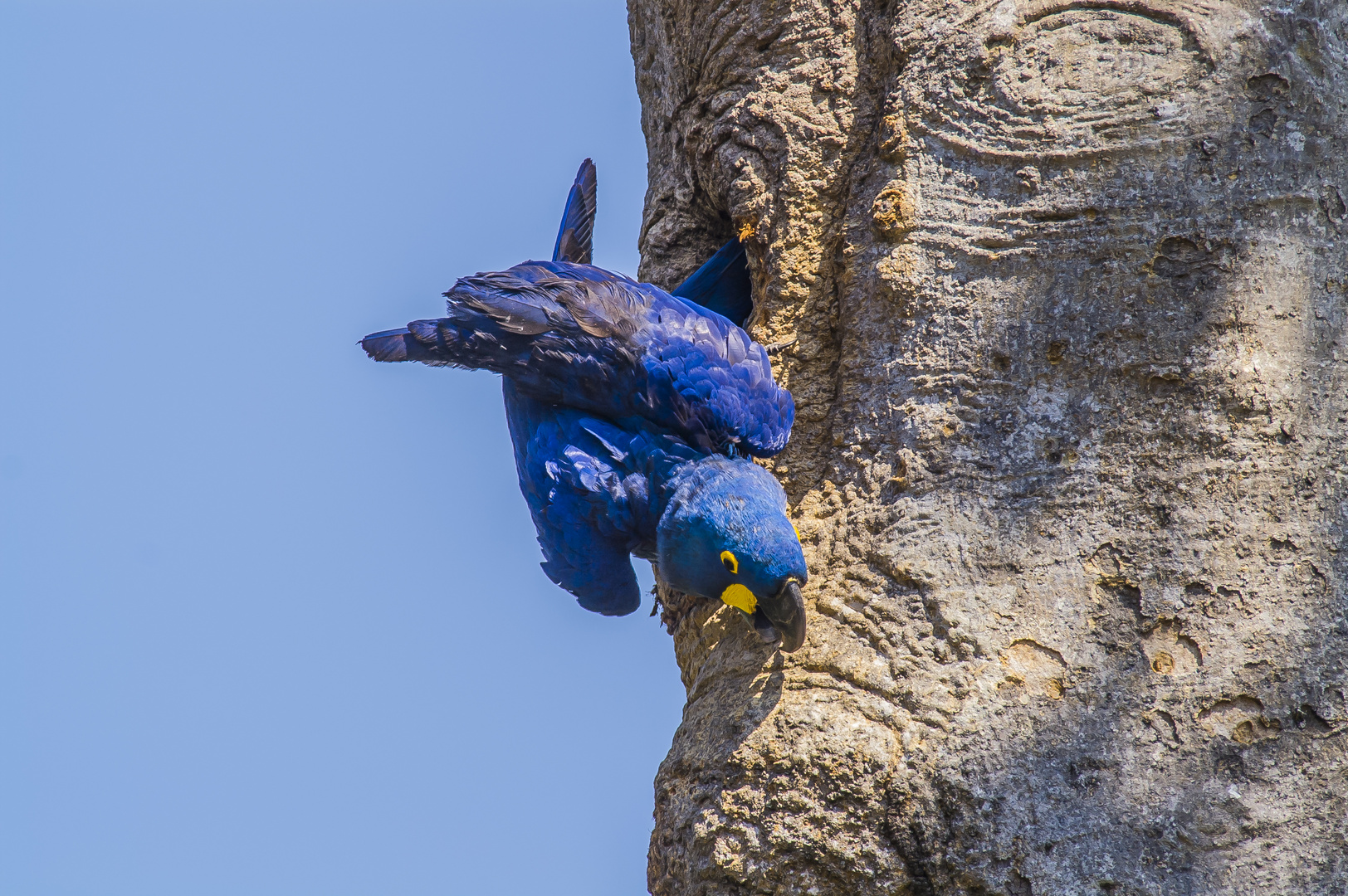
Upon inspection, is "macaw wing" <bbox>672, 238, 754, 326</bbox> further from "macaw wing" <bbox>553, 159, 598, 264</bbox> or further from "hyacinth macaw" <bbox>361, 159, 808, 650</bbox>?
"macaw wing" <bbox>553, 159, 598, 264</bbox>

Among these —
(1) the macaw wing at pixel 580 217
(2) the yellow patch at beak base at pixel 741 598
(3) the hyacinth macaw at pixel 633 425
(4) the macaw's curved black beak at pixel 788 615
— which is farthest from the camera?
(1) the macaw wing at pixel 580 217

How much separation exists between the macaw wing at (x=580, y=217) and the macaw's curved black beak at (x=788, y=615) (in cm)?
181

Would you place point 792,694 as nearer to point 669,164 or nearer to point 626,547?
point 626,547

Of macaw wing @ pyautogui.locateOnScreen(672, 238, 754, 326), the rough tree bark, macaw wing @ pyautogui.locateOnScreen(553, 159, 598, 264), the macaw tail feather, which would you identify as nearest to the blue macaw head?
the rough tree bark

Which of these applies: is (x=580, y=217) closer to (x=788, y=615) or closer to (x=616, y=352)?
(x=616, y=352)

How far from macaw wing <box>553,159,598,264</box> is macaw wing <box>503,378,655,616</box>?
28.5 inches

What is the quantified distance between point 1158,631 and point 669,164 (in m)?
2.48

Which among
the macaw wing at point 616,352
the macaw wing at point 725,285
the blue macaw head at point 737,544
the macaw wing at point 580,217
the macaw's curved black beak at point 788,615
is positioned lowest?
the macaw's curved black beak at point 788,615

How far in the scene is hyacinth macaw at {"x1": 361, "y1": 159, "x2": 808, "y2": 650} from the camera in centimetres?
307

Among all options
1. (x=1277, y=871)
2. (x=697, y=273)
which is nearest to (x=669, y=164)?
(x=697, y=273)

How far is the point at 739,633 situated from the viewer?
3.12 meters

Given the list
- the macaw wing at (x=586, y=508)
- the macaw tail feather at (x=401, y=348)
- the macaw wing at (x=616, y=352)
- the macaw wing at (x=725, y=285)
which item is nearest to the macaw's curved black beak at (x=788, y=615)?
the macaw wing at (x=616, y=352)

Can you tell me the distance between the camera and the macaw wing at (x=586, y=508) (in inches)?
136

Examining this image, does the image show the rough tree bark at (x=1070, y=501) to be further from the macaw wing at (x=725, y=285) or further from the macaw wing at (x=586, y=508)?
the macaw wing at (x=725, y=285)
